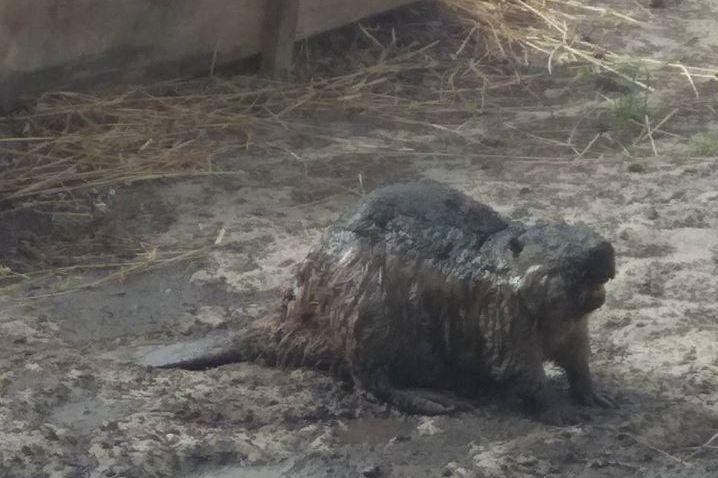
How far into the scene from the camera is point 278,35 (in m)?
6.50

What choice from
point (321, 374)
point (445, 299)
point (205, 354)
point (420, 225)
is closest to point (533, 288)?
point (445, 299)

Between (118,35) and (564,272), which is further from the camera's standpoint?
(118,35)

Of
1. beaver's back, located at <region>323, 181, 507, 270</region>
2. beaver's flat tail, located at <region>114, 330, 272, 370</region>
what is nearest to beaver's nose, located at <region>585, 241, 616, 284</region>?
beaver's back, located at <region>323, 181, 507, 270</region>

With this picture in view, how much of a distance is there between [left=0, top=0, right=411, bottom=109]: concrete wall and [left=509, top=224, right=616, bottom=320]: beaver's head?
309cm

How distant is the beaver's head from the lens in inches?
122

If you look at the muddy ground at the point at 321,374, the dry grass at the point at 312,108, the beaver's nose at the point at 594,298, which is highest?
the beaver's nose at the point at 594,298

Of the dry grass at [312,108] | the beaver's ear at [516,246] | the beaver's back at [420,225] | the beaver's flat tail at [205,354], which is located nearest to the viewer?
the beaver's ear at [516,246]

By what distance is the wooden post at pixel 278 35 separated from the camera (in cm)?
651

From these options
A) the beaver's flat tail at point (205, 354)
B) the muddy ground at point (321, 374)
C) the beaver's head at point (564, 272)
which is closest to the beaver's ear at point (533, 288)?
the beaver's head at point (564, 272)

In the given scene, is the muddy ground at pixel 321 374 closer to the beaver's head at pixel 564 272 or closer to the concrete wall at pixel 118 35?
the beaver's head at pixel 564 272

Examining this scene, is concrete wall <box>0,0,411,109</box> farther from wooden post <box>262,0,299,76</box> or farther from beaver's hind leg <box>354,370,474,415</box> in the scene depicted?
beaver's hind leg <box>354,370,474,415</box>

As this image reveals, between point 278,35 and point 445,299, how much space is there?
11.3 ft

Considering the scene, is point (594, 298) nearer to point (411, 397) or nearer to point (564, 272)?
point (564, 272)

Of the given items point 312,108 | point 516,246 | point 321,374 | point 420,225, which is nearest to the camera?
point 516,246
